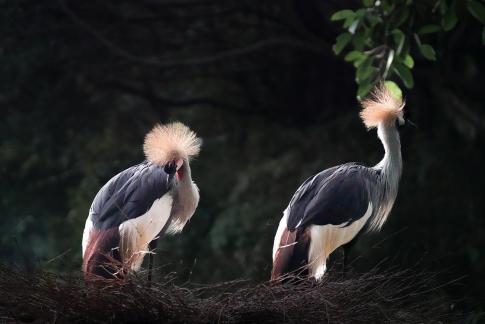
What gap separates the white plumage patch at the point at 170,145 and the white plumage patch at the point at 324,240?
523 millimetres

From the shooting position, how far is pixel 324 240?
4.04 metres

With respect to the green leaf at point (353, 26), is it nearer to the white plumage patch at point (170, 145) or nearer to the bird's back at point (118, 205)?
the white plumage patch at point (170, 145)

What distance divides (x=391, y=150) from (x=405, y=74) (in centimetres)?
32

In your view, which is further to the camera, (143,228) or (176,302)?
(143,228)

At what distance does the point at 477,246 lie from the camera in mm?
6055

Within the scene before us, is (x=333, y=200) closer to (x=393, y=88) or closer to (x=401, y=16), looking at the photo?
(x=393, y=88)

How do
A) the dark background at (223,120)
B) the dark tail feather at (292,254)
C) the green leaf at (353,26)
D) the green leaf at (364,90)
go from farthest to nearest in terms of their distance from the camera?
the dark background at (223,120) < the green leaf at (364,90) < the green leaf at (353,26) < the dark tail feather at (292,254)

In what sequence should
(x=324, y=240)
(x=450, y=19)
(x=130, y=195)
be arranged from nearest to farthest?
(x=324, y=240)
(x=130, y=195)
(x=450, y=19)

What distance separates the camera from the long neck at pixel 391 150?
172 inches

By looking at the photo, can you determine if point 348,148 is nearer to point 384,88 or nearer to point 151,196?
point 384,88

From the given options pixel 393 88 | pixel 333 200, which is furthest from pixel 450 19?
pixel 333 200

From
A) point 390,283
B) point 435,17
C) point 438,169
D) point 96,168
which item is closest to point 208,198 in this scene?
point 96,168

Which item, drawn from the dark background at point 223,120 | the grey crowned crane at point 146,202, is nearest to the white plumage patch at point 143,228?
the grey crowned crane at point 146,202

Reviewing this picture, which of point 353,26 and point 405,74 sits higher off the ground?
point 353,26
